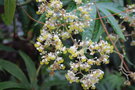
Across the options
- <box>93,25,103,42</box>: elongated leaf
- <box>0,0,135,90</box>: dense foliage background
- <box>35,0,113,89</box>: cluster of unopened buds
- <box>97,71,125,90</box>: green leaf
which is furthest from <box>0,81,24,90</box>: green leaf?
<box>97,71,125,90</box>: green leaf

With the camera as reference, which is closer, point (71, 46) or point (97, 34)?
point (71, 46)

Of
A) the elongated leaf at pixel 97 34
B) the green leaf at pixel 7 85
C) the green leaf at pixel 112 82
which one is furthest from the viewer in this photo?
the green leaf at pixel 112 82

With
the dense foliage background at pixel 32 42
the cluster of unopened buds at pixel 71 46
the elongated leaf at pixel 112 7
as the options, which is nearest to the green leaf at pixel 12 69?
the dense foliage background at pixel 32 42

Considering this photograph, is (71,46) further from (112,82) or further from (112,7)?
(112,82)

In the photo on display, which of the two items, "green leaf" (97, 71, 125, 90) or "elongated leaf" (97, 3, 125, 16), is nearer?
"elongated leaf" (97, 3, 125, 16)

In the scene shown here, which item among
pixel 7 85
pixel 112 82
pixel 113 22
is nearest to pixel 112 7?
pixel 113 22

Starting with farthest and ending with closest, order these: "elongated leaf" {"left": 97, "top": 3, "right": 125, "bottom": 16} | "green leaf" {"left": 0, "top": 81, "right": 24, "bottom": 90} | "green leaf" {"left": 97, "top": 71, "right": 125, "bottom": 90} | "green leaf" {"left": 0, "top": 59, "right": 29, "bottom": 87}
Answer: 1. "green leaf" {"left": 97, "top": 71, "right": 125, "bottom": 90}
2. "green leaf" {"left": 0, "top": 59, "right": 29, "bottom": 87}
3. "green leaf" {"left": 0, "top": 81, "right": 24, "bottom": 90}
4. "elongated leaf" {"left": 97, "top": 3, "right": 125, "bottom": 16}

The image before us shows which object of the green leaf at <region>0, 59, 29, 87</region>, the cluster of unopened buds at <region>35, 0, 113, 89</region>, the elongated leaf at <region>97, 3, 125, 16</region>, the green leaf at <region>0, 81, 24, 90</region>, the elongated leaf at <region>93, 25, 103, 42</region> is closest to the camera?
the cluster of unopened buds at <region>35, 0, 113, 89</region>

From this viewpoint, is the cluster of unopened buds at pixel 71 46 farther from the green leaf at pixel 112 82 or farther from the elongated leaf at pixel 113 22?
the green leaf at pixel 112 82

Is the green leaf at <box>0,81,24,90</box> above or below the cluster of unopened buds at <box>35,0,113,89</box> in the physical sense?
below

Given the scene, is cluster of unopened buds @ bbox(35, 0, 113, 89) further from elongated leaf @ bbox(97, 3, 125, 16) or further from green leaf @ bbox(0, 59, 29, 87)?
green leaf @ bbox(0, 59, 29, 87)

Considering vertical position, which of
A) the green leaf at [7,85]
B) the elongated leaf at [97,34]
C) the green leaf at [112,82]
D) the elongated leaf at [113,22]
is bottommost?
the green leaf at [112,82]

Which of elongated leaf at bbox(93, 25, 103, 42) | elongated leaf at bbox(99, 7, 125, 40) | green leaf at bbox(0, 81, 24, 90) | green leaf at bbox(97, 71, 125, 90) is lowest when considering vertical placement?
green leaf at bbox(97, 71, 125, 90)

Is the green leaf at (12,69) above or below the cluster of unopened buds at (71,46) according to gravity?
below
